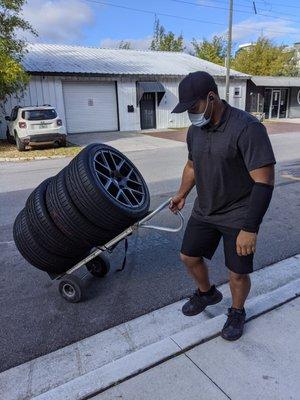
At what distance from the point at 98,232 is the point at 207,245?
91 cm

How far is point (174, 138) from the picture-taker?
18812 millimetres

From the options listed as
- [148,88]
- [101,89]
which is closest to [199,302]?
[101,89]

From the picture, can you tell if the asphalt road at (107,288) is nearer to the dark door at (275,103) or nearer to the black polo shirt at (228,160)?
the black polo shirt at (228,160)

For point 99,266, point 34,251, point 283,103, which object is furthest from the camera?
point 283,103

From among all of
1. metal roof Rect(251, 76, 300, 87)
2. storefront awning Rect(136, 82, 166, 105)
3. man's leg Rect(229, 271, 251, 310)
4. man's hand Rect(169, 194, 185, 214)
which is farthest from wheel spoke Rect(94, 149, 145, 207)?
metal roof Rect(251, 76, 300, 87)

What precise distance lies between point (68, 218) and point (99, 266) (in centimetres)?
105

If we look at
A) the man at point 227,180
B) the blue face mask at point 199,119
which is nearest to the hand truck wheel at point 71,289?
the man at point 227,180

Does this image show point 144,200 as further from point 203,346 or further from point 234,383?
point 234,383

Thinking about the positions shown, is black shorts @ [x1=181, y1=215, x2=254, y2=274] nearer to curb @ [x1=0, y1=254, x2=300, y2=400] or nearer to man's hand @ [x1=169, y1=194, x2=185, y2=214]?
man's hand @ [x1=169, y1=194, x2=185, y2=214]

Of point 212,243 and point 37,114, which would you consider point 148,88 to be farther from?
point 212,243

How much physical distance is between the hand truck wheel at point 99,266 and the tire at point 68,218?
71cm

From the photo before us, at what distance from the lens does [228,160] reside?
98.4 inches

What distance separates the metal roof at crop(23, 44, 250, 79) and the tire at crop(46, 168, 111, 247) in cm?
1797

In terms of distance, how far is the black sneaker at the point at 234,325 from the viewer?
9.20 ft
